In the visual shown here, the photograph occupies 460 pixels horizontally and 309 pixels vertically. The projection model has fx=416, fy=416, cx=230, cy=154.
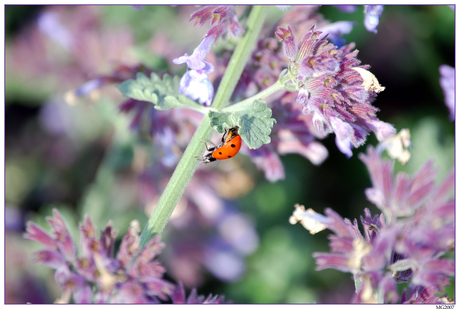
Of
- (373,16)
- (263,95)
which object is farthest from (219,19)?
(373,16)

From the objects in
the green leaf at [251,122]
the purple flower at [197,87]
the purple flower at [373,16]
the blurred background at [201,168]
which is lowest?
the blurred background at [201,168]

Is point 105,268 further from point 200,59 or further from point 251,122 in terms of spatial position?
point 200,59

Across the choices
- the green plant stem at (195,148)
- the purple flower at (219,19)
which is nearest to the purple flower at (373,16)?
the green plant stem at (195,148)

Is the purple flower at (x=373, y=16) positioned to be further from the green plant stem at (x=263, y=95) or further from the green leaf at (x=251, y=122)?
the green leaf at (x=251, y=122)

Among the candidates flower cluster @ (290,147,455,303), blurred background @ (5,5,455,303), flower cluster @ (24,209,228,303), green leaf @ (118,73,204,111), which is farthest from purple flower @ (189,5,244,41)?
blurred background @ (5,5,455,303)

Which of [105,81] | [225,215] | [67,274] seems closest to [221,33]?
[105,81]

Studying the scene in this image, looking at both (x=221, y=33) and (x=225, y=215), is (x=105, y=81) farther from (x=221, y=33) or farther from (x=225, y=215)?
(x=225, y=215)
